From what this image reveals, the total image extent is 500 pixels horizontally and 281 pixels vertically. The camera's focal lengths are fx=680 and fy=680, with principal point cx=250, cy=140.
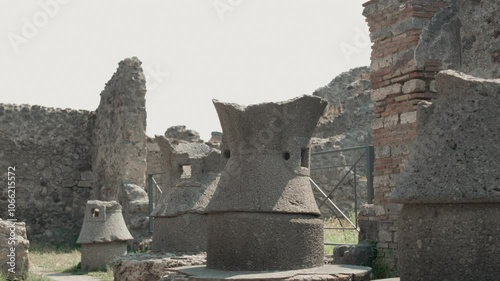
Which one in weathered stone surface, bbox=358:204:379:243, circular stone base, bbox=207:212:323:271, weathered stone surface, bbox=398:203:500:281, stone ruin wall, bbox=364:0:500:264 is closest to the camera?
→ weathered stone surface, bbox=398:203:500:281

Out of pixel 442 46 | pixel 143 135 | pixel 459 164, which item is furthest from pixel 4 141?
pixel 459 164

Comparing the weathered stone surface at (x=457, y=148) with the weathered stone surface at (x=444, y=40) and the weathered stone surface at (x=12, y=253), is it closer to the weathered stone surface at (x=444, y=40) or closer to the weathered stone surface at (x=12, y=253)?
the weathered stone surface at (x=444, y=40)

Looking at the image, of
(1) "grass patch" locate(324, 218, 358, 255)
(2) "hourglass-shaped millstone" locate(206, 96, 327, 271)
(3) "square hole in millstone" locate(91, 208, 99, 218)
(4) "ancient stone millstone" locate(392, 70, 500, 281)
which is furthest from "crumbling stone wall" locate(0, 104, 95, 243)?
(4) "ancient stone millstone" locate(392, 70, 500, 281)

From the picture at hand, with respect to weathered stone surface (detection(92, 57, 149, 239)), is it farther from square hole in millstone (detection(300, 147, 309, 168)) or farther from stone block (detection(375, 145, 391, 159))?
square hole in millstone (detection(300, 147, 309, 168))

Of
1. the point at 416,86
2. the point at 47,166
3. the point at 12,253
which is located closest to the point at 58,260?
the point at 47,166

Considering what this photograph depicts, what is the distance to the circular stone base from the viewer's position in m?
4.97

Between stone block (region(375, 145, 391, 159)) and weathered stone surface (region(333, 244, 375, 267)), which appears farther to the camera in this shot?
stone block (region(375, 145, 391, 159))

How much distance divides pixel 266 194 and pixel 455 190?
2.03 meters

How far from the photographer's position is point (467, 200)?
327 centimetres

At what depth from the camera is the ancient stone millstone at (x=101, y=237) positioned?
11.0 m

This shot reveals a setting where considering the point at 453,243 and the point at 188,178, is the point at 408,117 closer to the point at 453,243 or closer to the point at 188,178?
the point at 188,178

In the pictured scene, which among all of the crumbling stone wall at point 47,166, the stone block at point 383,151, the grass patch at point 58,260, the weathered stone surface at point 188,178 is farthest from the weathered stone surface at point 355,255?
the crumbling stone wall at point 47,166

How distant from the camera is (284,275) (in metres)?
4.65

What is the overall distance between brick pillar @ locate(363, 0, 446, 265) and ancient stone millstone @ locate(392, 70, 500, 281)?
3.76m
